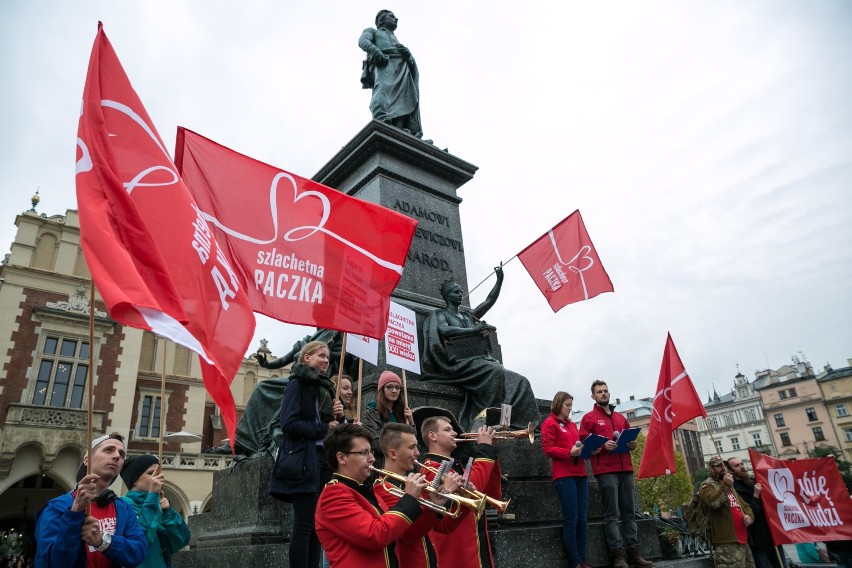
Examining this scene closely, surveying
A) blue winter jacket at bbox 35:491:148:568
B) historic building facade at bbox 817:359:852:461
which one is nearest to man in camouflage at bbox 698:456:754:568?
blue winter jacket at bbox 35:491:148:568

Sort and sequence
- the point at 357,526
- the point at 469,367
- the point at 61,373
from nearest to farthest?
the point at 357,526, the point at 469,367, the point at 61,373

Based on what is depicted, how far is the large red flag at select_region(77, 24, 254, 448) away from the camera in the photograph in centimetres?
300

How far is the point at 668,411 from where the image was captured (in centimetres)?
768

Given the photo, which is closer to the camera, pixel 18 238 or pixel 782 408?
pixel 18 238

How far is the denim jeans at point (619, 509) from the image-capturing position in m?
5.57

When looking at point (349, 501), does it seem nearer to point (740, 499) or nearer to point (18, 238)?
point (740, 499)

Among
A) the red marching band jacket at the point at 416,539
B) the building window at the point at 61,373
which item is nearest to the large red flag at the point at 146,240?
the red marching band jacket at the point at 416,539

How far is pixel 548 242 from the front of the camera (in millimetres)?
9750

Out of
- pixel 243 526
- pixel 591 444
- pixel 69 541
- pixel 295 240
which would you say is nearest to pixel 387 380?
pixel 295 240

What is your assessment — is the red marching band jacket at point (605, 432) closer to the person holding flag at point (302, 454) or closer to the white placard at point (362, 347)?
the white placard at point (362, 347)

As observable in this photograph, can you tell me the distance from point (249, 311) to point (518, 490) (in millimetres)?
3309

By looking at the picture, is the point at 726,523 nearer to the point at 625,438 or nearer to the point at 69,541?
the point at 625,438

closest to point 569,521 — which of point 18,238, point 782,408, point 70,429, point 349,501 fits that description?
point 349,501

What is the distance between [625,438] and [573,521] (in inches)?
43.2
